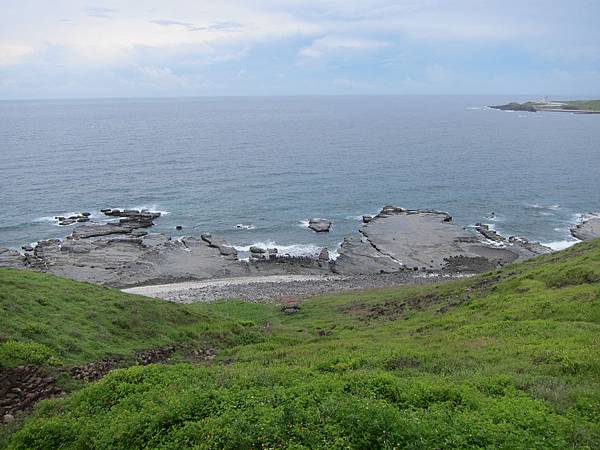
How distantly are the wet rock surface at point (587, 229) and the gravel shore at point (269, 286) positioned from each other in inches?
1189

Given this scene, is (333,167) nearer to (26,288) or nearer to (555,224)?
(555,224)

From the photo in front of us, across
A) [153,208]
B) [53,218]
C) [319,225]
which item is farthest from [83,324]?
[153,208]

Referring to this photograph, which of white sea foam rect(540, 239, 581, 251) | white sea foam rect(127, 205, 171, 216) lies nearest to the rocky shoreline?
white sea foam rect(540, 239, 581, 251)

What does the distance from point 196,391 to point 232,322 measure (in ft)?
60.6

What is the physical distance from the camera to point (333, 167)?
433 ft

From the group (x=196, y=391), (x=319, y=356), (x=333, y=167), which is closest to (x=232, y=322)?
(x=319, y=356)

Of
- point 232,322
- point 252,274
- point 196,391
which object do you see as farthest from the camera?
point 252,274

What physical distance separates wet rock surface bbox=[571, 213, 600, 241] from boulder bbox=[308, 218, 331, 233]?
41.9 meters

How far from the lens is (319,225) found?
278ft

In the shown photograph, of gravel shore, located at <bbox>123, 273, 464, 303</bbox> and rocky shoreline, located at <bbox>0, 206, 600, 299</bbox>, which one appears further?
rocky shoreline, located at <bbox>0, 206, 600, 299</bbox>

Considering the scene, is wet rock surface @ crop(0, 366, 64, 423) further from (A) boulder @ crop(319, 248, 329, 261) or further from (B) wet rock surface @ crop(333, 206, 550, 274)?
(A) boulder @ crop(319, 248, 329, 261)

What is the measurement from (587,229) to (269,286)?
57.4 meters

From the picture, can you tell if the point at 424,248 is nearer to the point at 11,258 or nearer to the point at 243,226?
the point at 243,226

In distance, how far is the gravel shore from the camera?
56.0 meters
